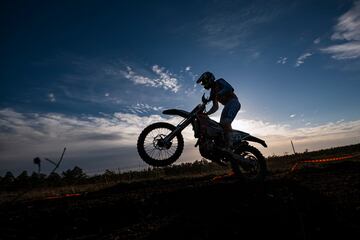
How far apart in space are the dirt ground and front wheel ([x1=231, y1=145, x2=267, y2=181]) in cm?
85

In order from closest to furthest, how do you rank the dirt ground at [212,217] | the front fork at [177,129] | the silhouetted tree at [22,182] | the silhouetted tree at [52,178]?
the silhouetted tree at [52,178] → the dirt ground at [212,217] → the front fork at [177,129] → the silhouetted tree at [22,182]

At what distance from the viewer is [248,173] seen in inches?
345

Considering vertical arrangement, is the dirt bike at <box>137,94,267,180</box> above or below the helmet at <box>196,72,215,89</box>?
below

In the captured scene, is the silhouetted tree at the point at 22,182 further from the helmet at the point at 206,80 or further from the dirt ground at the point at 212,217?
the helmet at the point at 206,80

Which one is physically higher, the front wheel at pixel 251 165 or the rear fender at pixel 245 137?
the rear fender at pixel 245 137

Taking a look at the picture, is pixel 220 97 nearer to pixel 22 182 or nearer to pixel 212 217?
pixel 212 217

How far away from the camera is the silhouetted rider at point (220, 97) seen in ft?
25.9

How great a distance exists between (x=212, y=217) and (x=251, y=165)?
409 centimetres

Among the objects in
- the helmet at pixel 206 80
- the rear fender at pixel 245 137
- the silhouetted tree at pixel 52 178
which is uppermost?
the helmet at pixel 206 80

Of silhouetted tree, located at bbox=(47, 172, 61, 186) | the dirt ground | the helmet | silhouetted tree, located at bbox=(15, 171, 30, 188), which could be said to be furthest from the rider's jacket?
silhouetted tree, located at bbox=(15, 171, 30, 188)

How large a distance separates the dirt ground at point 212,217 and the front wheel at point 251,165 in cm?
85

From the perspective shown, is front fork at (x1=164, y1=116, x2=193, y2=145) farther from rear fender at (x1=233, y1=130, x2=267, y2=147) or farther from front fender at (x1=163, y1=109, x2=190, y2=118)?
rear fender at (x1=233, y1=130, x2=267, y2=147)

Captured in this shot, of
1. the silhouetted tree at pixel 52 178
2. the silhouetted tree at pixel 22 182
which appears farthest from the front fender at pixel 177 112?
the silhouetted tree at pixel 22 182

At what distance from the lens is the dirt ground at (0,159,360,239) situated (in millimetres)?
4043
